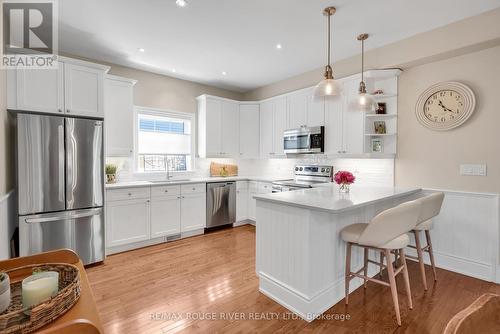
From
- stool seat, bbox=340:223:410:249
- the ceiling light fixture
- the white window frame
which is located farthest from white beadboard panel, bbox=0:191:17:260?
stool seat, bbox=340:223:410:249

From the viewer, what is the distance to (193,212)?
4254 mm

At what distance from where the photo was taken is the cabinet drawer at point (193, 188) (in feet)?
13.6

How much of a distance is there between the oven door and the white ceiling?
3.67 ft

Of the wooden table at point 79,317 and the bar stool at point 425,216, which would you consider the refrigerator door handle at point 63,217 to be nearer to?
the wooden table at point 79,317

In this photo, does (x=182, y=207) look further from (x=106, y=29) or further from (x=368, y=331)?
(x=368, y=331)

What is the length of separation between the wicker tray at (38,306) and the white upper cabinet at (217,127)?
388 cm

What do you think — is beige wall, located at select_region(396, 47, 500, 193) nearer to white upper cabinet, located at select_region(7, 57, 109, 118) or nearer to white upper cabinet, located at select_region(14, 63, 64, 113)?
white upper cabinet, located at select_region(7, 57, 109, 118)

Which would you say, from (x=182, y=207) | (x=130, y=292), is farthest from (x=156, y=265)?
(x=182, y=207)

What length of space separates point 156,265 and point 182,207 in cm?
115

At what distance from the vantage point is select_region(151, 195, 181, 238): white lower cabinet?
3816 millimetres

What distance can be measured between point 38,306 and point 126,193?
307cm

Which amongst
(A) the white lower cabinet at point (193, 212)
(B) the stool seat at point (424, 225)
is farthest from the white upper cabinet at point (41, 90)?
(B) the stool seat at point (424, 225)

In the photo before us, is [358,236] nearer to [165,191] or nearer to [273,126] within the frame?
[165,191]

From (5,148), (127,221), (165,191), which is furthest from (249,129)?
(5,148)
